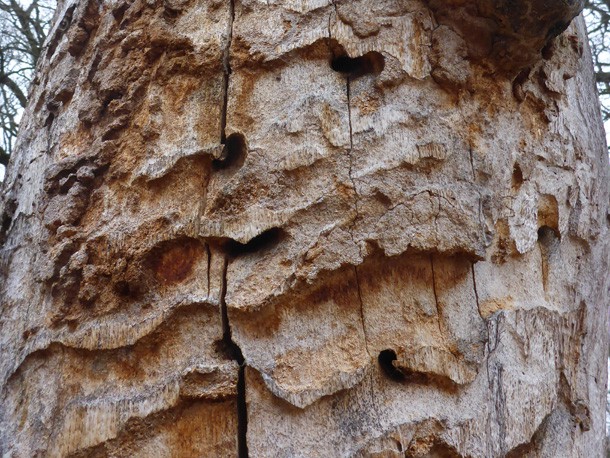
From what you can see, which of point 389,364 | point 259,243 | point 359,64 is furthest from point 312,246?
point 359,64

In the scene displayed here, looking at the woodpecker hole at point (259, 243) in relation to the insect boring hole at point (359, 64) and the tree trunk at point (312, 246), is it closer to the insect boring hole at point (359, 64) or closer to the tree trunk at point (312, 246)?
the tree trunk at point (312, 246)

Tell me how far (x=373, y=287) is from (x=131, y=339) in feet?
1.24

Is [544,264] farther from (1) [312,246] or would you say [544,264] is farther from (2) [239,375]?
(2) [239,375]

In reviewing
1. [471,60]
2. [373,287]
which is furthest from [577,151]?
[373,287]

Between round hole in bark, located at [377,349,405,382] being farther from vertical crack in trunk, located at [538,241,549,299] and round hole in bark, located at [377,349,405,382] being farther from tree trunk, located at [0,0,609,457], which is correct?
vertical crack in trunk, located at [538,241,549,299]

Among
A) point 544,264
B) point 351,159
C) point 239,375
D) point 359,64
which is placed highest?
point 359,64

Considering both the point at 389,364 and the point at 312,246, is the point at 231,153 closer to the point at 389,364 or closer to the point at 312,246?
the point at 312,246

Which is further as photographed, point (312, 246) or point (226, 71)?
point (226, 71)

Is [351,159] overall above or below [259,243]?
above

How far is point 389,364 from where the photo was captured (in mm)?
1044

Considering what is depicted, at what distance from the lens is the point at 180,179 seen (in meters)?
1.15

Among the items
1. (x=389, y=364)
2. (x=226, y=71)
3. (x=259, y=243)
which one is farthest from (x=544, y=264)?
(x=226, y=71)

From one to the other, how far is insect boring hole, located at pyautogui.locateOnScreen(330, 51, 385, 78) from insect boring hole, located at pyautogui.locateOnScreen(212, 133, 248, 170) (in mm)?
207

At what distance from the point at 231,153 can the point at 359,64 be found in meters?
0.27
